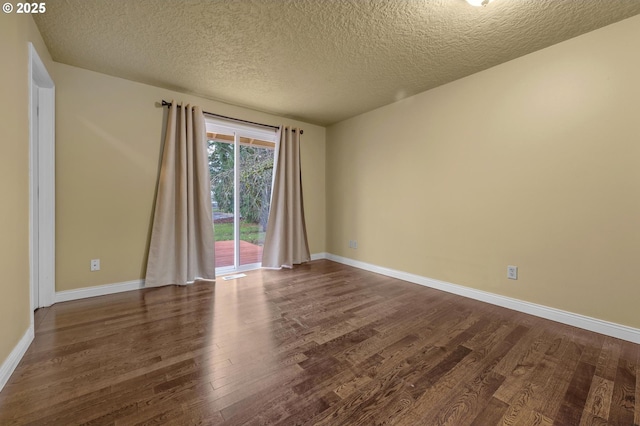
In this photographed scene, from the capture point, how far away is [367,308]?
262 cm

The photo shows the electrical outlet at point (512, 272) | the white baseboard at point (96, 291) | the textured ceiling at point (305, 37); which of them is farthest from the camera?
the white baseboard at point (96, 291)

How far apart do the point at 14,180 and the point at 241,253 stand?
8.61 feet

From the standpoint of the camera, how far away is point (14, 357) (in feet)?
5.28

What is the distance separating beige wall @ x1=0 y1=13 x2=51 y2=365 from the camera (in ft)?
4.94

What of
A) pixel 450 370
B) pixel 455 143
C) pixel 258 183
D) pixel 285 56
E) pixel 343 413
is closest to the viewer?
pixel 343 413

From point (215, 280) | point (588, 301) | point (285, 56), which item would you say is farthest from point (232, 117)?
point (588, 301)

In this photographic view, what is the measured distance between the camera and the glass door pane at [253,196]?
4.04 metres

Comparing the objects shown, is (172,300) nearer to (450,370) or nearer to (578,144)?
(450,370)

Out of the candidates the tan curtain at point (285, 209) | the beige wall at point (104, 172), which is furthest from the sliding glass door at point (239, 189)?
the beige wall at point (104, 172)

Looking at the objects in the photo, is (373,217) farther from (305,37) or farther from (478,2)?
(478,2)

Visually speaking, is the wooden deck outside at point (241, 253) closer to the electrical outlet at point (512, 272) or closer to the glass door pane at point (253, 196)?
the glass door pane at point (253, 196)

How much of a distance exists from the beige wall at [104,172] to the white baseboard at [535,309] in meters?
3.37

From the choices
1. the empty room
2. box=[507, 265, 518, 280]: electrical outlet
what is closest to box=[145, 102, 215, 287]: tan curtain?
the empty room

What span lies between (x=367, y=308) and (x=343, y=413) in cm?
136
